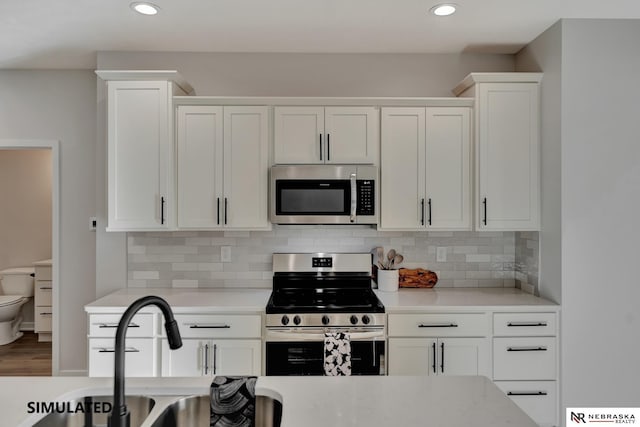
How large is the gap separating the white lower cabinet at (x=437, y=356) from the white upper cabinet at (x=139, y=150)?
5.85ft

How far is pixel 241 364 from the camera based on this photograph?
266cm

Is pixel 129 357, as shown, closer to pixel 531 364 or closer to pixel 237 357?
pixel 237 357

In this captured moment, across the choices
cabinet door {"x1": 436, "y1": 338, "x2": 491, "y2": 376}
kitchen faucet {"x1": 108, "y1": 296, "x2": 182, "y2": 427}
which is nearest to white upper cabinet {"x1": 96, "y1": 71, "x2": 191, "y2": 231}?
kitchen faucet {"x1": 108, "y1": 296, "x2": 182, "y2": 427}

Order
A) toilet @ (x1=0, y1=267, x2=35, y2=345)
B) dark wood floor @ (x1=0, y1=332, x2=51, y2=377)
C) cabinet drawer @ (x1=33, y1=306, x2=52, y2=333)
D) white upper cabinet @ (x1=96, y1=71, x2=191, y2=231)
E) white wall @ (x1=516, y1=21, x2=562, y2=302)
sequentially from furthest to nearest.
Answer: cabinet drawer @ (x1=33, y1=306, x2=52, y2=333)
toilet @ (x1=0, y1=267, x2=35, y2=345)
dark wood floor @ (x1=0, y1=332, x2=51, y2=377)
white upper cabinet @ (x1=96, y1=71, x2=191, y2=231)
white wall @ (x1=516, y1=21, x2=562, y2=302)

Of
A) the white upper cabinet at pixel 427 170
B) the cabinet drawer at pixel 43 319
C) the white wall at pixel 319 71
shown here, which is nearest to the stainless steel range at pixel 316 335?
the white upper cabinet at pixel 427 170

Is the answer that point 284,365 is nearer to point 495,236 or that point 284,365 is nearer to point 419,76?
point 495,236

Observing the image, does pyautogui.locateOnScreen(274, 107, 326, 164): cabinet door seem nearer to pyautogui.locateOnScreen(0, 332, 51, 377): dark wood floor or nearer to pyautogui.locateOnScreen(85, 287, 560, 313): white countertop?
pyautogui.locateOnScreen(85, 287, 560, 313): white countertop

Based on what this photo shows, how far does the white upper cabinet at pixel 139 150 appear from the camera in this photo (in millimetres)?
2875

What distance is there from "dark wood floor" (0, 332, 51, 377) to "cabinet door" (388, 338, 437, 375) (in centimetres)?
312

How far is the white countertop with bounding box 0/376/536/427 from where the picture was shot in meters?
1.19

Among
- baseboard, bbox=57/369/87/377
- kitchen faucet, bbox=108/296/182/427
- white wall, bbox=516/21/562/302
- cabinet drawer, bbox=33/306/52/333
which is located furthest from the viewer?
cabinet drawer, bbox=33/306/52/333

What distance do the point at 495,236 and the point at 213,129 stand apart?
2.25 meters

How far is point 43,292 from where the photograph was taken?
4.69m

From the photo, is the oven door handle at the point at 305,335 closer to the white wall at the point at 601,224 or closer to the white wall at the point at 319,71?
the white wall at the point at 601,224
